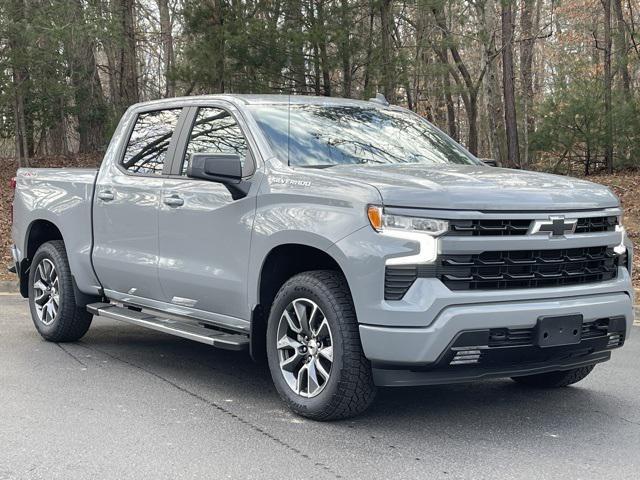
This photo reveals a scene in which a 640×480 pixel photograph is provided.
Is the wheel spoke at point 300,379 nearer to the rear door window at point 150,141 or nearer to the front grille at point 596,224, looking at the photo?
the front grille at point 596,224

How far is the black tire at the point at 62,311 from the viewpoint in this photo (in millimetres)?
7578

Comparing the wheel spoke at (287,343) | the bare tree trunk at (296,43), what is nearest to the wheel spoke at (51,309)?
the wheel spoke at (287,343)

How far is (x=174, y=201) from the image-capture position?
20.4ft

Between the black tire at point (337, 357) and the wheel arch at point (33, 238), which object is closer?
the black tire at point (337, 357)

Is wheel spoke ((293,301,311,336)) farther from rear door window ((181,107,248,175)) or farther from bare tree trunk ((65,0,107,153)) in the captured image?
bare tree trunk ((65,0,107,153))

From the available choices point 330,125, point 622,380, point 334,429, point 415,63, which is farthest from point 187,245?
point 415,63

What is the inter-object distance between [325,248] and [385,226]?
17.2 inches

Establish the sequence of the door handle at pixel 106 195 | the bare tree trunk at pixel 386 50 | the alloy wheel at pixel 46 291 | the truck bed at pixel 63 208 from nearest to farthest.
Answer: the door handle at pixel 106 195
the truck bed at pixel 63 208
the alloy wheel at pixel 46 291
the bare tree trunk at pixel 386 50

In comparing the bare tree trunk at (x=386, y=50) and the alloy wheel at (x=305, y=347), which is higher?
the bare tree trunk at (x=386, y=50)

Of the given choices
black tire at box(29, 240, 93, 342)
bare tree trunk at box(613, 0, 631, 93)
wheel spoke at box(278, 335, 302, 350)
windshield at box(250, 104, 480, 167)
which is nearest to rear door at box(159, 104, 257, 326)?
windshield at box(250, 104, 480, 167)

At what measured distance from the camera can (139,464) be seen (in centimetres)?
445

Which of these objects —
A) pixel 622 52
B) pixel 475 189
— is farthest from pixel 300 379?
pixel 622 52

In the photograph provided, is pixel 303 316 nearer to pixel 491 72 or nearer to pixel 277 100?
pixel 277 100

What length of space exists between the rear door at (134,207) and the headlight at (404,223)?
7.25 feet
